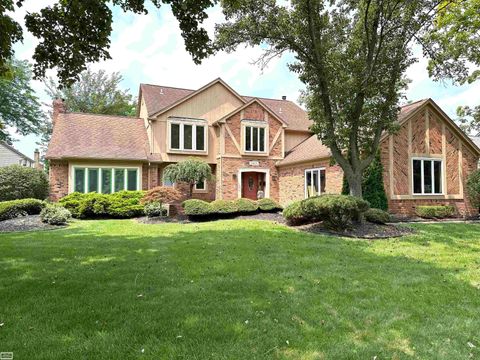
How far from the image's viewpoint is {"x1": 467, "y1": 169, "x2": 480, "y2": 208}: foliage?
51.8ft

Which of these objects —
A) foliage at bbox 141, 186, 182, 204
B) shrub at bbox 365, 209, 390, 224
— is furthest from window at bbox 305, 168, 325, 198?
foliage at bbox 141, 186, 182, 204

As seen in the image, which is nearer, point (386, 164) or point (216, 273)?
point (216, 273)

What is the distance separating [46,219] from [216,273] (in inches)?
381

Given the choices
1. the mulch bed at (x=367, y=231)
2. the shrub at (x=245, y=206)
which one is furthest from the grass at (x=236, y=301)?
the shrub at (x=245, y=206)

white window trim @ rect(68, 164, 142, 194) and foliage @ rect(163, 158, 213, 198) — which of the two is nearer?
foliage @ rect(163, 158, 213, 198)

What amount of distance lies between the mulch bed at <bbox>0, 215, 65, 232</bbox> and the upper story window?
11.7 metres

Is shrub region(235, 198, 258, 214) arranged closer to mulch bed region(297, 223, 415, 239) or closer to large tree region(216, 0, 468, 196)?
mulch bed region(297, 223, 415, 239)

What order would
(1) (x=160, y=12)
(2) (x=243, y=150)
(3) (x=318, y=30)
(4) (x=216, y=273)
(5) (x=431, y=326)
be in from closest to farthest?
(5) (x=431, y=326) < (4) (x=216, y=273) < (1) (x=160, y=12) < (3) (x=318, y=30) < (2) (x=243, y=150)

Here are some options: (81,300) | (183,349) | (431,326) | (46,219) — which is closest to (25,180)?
(46,219)

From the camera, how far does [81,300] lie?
4.28 meters

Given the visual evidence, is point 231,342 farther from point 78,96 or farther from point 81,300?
point 78,96

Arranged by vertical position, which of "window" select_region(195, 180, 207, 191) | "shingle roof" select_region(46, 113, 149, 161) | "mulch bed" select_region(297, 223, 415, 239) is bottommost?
"mulch bed" select_region(297, 223, 415, 239)

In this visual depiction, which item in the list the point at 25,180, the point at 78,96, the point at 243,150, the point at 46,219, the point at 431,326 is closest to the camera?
the point at 431,326

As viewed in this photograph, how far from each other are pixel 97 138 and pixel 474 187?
20.1 m
